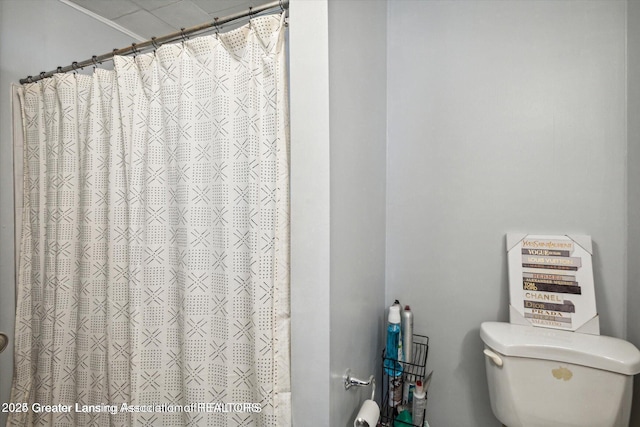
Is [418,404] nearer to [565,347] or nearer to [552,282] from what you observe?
[565,347]

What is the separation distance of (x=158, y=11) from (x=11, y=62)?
694 millimetres

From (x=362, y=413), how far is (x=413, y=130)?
1.03m

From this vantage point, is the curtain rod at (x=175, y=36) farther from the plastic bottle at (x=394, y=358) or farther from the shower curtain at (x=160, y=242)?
the plastic bottle at (x=394, y=358)

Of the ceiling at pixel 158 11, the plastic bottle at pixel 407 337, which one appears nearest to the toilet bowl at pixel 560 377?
the plastic bottle at pixel 407 337

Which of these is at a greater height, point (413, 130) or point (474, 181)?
point (413, 130)

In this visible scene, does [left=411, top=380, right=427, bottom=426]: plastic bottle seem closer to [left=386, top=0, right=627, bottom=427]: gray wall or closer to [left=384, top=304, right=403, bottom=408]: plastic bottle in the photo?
[left=384, top=304, right=403, bottom=408]: plastic bottle

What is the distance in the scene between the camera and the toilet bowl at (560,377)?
84 cm

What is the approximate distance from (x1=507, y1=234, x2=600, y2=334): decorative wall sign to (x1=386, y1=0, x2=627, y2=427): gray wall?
5 centimetres

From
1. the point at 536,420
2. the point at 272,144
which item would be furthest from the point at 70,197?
the point at 536,420

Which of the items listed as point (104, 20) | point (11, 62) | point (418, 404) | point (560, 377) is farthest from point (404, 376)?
point (104, 20)

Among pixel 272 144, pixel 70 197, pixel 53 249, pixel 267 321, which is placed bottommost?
pixel 267 321

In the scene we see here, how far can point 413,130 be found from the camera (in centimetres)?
125

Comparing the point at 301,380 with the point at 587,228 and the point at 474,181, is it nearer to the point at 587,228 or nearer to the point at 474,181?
the point at 474,181

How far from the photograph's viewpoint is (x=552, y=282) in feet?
3.34
